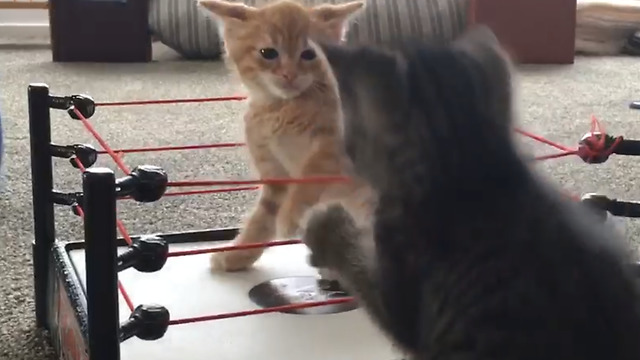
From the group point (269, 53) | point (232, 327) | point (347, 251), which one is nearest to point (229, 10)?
point (269, 53)

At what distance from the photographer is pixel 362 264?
20.6 inches

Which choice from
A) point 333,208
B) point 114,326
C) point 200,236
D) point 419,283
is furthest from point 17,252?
point 419,283

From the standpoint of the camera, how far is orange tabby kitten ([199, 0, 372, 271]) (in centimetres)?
94

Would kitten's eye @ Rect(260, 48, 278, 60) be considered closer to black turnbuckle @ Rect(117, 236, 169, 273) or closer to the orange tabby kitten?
the orange tabby kitten

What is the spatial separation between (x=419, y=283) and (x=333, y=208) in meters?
0.13

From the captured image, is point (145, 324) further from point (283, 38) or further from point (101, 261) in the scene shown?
point (283, 38)

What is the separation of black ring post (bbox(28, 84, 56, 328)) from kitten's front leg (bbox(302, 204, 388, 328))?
48cm

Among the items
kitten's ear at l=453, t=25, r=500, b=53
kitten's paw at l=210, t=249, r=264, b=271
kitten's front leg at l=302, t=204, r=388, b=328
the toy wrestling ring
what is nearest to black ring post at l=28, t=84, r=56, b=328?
the toy wrestling ring

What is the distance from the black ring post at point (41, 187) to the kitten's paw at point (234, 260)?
0.63 feet

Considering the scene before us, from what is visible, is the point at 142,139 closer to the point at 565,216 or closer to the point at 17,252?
the point at 17,252

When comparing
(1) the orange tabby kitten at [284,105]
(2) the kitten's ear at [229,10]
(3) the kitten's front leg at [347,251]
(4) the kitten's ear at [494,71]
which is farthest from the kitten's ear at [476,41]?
(2) the kitten's ear at [229,10]

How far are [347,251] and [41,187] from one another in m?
0.56

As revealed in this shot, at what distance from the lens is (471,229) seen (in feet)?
1.46

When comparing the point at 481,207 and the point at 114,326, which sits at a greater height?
the point at 481,207
